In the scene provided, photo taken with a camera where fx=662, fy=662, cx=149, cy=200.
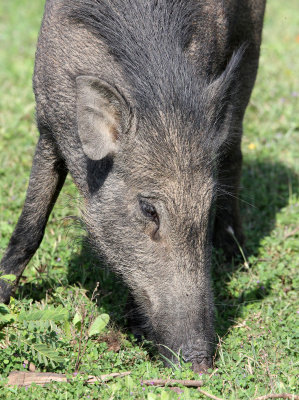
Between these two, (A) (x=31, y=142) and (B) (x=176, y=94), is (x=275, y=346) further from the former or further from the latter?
(A) (x=31, y=142)

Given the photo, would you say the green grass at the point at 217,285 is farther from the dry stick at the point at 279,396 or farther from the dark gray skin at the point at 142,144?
the dark gray skin at the point at 142,144

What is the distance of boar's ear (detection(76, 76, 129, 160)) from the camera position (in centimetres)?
374

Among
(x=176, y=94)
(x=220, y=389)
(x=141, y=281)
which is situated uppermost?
(x=176, y=94)

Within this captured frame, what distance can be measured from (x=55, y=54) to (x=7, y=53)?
15.5 feet

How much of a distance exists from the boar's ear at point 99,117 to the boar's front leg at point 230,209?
1.80 meters

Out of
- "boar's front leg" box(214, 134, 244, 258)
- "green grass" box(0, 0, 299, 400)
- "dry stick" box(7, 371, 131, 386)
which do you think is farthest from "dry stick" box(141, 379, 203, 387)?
"boar's front leg" box(214, 134, 244, 258)

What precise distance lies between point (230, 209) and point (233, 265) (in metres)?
0.56

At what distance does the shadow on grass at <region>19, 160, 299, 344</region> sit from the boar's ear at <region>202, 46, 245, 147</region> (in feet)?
3.69

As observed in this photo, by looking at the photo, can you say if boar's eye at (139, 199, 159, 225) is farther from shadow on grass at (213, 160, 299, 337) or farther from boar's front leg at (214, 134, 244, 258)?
boar's front leg at (214, 134, 244, 258)

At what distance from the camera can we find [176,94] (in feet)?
12.6

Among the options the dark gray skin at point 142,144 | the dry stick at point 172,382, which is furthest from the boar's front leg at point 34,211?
the dry stick at point 172,382

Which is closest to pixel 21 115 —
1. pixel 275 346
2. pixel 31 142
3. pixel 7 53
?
pixel 31 142

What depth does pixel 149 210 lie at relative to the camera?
12.5 feet

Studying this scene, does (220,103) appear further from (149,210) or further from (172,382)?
(172,382)
